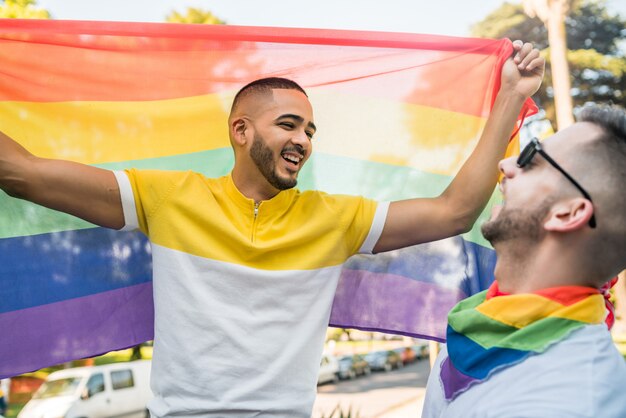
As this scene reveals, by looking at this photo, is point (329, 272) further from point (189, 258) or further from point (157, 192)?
point (157, 192)

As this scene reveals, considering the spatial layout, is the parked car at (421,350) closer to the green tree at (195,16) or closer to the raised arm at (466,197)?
the green tree at (195,16)

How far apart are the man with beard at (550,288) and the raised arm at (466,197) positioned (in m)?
0.66

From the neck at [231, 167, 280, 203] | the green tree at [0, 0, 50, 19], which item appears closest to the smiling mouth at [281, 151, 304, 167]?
the neck at [231, 167, 280, 203]

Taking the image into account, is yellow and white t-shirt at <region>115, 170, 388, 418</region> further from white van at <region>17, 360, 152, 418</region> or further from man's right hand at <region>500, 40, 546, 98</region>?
white van at <region>17, 360, 152, 418</region>

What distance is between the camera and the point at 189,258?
2.72 meters

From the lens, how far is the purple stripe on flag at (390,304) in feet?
10.9

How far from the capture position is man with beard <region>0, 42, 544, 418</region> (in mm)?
2641

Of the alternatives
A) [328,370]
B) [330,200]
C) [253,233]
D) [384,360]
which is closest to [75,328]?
[253,233]

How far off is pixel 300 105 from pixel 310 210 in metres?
0.47

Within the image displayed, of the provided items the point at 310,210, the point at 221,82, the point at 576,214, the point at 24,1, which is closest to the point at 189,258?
the point at 310,210

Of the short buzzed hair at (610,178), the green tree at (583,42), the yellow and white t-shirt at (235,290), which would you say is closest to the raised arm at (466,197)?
the yellow and white t-shirt at (235,290)

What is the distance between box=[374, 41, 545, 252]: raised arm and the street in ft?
45.2

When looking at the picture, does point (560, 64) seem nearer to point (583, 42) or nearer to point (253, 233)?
point (583, 42)

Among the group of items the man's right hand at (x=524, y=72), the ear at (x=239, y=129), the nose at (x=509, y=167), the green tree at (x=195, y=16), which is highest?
the green tree at (x=195, y=16)
